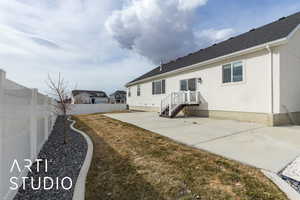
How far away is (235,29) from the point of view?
14305 mm

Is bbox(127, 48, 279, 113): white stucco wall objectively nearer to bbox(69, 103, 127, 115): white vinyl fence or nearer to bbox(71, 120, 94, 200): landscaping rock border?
bbox(71, 120, 94, 200): landscaping rock border

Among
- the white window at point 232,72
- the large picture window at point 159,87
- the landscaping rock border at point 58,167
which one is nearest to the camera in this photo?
the landscaping rock border at point 58,167

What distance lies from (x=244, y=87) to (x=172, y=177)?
7888 mm

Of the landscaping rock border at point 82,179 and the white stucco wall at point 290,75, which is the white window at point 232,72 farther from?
the landscaping rock border at point 82,179

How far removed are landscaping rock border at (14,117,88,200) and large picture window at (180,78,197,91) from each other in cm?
907

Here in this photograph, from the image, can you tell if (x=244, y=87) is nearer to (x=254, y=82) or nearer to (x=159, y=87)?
(x=254, y=82)

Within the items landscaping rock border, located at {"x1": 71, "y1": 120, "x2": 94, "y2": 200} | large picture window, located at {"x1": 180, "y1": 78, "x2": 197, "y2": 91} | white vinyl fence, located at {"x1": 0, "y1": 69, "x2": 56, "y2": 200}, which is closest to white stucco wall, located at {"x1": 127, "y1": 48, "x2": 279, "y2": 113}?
large picture window, located at {"x1": 180, "y1": 78, "x2": 197, "y2": 91}

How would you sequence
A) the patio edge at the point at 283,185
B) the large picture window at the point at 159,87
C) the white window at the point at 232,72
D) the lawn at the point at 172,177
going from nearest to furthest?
the patio edge at the point at 283,185 → the lawn at the point at 172,177 → the white window at the point at 232,72 → the large picture window at the point at 159,87

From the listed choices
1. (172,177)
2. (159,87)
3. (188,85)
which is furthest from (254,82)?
(159,87)

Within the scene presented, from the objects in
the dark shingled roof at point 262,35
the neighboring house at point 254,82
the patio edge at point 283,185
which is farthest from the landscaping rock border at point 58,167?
the dark shingled roof at point 262,35

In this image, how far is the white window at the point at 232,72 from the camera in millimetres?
9148

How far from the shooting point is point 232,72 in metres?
9.59

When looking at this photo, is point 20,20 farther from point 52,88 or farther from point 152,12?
point 152,12

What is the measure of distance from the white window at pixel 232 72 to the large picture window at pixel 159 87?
264 inches
